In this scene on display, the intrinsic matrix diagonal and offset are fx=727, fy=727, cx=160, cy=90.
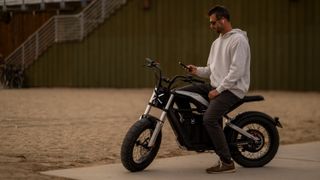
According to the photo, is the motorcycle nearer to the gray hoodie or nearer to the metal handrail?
the gray hoodie

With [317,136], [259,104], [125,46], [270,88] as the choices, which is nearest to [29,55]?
[125,46]

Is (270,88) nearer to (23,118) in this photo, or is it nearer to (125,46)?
(125,46)

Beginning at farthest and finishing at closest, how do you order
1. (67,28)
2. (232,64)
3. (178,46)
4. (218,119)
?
(67,28), (178,46), (218,119), (232,64)

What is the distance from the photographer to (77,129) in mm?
12719

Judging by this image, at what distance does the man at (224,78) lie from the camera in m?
7.15

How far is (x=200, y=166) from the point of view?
25.5ft

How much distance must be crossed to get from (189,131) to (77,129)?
18.5 feet

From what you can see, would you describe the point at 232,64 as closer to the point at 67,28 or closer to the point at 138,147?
the point at 138,147

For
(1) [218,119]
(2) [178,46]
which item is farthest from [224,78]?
(2) [178,46]

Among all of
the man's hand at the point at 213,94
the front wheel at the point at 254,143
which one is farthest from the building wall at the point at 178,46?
the man's hand at the point at 213,94

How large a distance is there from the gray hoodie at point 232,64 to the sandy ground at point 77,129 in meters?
1.93

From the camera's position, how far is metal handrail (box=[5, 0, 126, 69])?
32.3 metres

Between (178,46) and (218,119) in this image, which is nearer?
(218,119)

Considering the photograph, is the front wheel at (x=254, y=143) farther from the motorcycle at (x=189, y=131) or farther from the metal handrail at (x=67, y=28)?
the metal handrail at (x=67, y=28)
